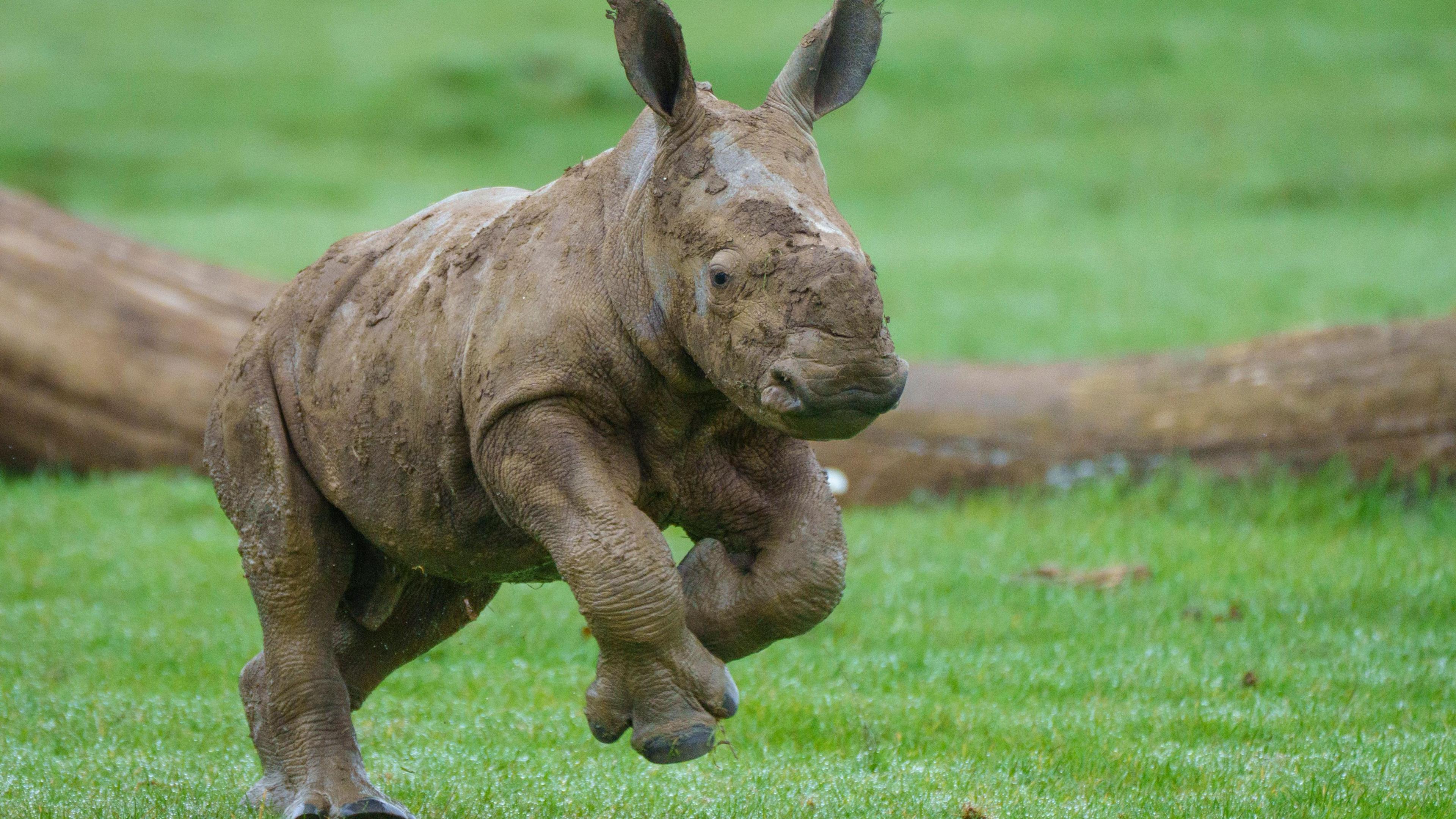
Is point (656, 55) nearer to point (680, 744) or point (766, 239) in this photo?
point (766, 239)

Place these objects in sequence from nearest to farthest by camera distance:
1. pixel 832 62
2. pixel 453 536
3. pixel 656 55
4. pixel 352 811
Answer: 1. pixel 656 55
2. pixel 832 62
3. pixel 453 536
4. pixel 352 811

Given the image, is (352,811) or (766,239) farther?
(352,811)

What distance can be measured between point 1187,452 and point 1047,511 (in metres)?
1.01

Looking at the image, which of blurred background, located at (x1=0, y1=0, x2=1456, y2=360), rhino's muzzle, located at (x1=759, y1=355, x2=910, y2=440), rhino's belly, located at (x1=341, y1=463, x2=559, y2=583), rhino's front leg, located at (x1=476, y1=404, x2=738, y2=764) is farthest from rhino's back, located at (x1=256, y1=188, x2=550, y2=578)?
blurred background, located at (x1=0, y1=0, x2=1456, y2=360)

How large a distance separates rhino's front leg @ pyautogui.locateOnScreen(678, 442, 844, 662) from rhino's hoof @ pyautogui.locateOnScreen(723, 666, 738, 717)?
0.81 ft

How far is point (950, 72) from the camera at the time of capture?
29.5m

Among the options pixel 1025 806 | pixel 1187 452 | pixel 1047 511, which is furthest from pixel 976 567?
pixel 1025 806

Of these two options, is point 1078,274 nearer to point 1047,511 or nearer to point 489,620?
point 1047,511

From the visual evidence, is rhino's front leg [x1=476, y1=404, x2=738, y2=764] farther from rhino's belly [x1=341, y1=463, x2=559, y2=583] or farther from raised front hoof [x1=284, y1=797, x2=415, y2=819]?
raised front hoof [x1=284, y1=797, x2=415, y2=819]

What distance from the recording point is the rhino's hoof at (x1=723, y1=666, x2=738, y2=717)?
4.51m

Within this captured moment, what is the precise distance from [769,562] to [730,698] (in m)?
0.44

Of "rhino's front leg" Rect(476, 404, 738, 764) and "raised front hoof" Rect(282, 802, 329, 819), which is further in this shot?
"raised front hoof" Rect(282, 802, 329, 819)

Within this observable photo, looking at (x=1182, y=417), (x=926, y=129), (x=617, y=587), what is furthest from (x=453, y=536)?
(x=926, y=129)

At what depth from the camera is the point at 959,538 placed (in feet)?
34.8
